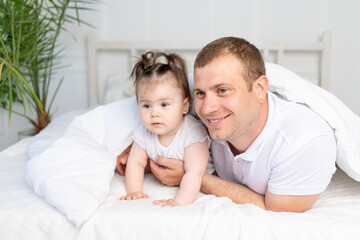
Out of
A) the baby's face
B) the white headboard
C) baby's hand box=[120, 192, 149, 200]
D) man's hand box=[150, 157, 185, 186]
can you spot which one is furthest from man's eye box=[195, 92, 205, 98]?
the white headboard

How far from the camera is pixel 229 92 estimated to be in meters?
1.08

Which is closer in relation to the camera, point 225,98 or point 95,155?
point 225,98

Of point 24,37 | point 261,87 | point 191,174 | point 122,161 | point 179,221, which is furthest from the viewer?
point 24,37

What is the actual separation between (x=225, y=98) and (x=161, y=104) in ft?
0.93

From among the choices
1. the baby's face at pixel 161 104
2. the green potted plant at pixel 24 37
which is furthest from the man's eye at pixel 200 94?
the green potted plant at pixel 24 37

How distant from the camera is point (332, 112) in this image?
46.1 inches

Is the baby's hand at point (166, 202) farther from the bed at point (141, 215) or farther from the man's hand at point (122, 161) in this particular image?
the man's hand at point (122, 161)

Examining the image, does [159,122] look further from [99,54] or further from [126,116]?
[99,54]

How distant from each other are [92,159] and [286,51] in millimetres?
1974

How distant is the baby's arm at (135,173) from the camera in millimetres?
1222

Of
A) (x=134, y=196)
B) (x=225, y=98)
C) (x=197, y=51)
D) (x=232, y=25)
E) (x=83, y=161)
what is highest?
(x=232, y=25)

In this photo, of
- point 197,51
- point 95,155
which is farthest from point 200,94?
point 197,51

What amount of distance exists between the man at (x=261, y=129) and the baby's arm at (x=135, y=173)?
1.10ft

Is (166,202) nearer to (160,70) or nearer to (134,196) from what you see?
(134,196)
